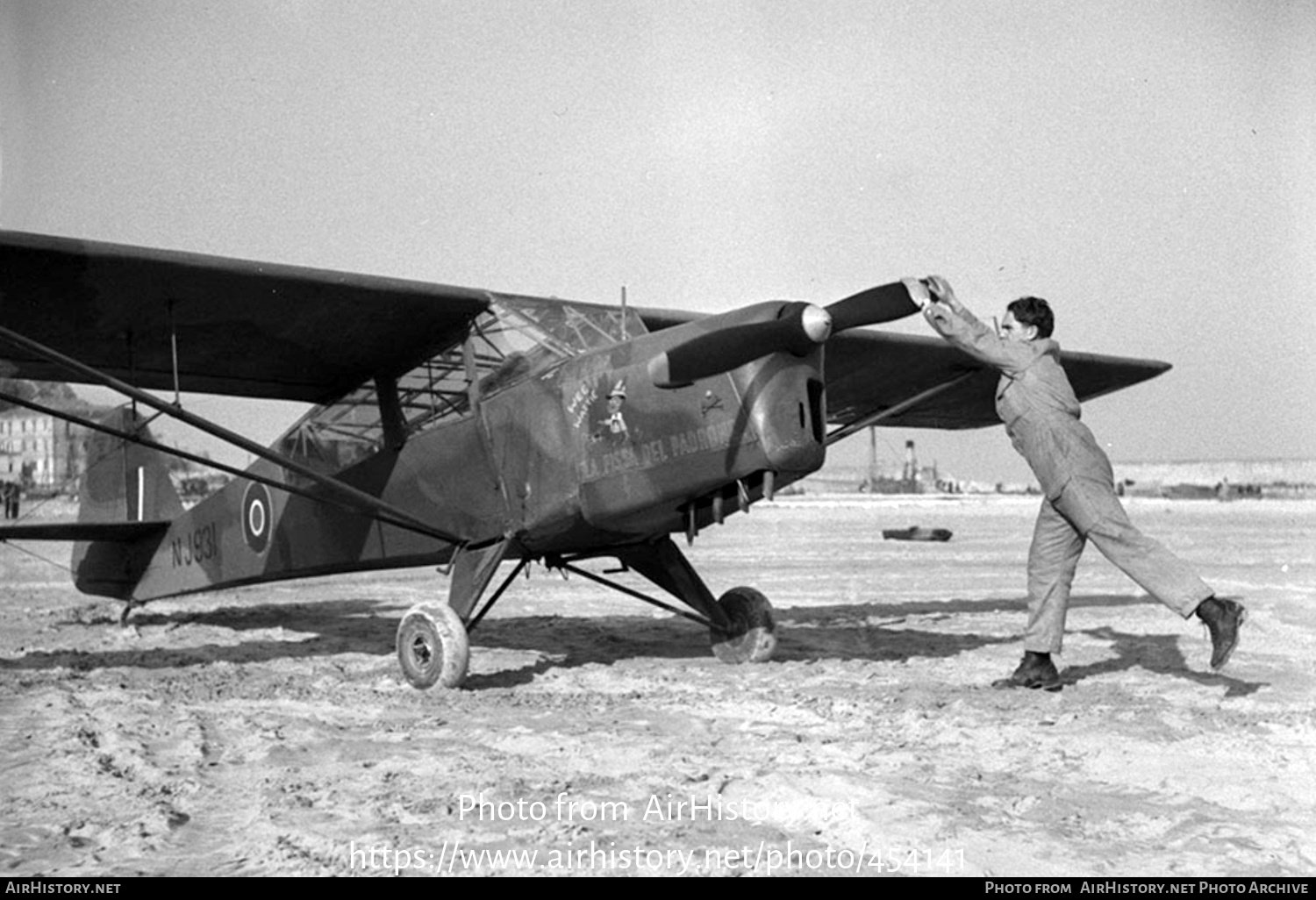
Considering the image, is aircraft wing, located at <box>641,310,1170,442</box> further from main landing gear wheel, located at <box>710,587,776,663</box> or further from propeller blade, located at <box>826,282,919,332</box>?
propeller blade, located at <box>826,282,919,332</box>

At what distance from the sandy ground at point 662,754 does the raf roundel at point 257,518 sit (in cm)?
82

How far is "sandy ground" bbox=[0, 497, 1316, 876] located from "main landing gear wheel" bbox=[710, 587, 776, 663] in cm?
19

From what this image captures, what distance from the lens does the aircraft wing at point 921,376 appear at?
9016mm

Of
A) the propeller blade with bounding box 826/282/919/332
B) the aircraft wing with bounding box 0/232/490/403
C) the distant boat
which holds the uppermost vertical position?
the aircraft wing with bounding box 0/232/490/403

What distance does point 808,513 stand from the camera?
4588cm

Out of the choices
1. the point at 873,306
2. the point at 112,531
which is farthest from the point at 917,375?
the point at 112,531

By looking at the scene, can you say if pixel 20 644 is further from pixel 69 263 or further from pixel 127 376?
pixel 69 263

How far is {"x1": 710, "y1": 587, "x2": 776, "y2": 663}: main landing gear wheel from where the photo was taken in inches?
284

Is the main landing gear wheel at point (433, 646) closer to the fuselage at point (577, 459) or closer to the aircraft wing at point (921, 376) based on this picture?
the fuselage at point (577, 459)

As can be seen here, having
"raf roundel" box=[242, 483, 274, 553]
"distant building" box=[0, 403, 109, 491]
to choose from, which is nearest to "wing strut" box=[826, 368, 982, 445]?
"raf roundel" box=[242, 483, 274, 553]

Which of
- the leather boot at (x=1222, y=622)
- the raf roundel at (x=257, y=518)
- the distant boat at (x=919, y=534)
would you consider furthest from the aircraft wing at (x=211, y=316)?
the distant boat at (x=919, y=534)

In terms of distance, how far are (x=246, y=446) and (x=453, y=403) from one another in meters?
1.31

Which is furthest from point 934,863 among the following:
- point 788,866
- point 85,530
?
point 85,530
